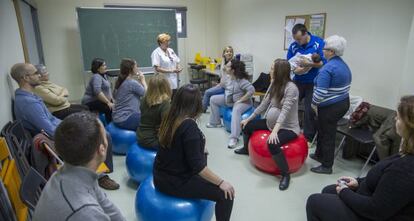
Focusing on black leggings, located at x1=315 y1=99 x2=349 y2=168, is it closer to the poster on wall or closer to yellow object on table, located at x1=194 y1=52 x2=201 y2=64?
the poster on wall

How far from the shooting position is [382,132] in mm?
2582

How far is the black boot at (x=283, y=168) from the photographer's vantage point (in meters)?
2.56

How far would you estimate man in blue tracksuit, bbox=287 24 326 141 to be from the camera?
131 inches

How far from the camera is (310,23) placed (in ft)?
13.2

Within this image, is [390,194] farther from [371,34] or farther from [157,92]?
[371,34]

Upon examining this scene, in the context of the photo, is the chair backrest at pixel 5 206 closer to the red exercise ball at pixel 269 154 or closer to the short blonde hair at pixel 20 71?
the short blonde hair at pixel 20 71

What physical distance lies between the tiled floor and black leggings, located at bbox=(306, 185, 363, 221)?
0.57 m

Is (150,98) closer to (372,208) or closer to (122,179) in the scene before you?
(122,179)

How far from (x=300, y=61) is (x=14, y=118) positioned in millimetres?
3045

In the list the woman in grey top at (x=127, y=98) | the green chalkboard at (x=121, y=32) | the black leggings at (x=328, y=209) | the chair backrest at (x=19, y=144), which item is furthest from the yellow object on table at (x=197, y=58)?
the black leggings at (x=328, y=209)

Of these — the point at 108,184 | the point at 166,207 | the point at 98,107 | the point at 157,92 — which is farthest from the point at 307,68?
the point at 98,107

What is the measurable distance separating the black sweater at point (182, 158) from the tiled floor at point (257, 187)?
0.70m

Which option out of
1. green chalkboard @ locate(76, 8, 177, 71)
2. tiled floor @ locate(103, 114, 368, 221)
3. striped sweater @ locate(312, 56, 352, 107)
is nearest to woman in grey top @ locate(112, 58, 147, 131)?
tiled floor @ locate(103, 114, 368, 221)

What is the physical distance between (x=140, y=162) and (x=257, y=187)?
111 cm
